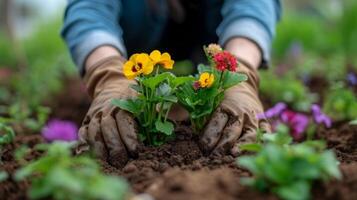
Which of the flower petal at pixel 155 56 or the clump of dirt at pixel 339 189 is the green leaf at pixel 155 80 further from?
the clump of dirt at pixel 339 189

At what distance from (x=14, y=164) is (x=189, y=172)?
0.57 metres

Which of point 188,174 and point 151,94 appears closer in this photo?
point 188,174

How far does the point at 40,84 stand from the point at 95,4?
4.12ft

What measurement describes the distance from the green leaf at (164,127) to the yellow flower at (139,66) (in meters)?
0.15

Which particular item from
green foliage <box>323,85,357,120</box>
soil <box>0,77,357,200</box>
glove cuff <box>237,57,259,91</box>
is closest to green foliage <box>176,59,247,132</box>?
soil <box>0,77,357,200</box>

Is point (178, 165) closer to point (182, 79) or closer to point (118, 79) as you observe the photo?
point (182, 79)

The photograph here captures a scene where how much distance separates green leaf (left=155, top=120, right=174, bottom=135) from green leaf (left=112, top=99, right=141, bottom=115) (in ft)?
0.23

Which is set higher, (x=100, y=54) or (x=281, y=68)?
(x=281, y=68)

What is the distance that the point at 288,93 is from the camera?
10.1ft

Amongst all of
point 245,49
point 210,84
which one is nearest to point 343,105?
point 245,49

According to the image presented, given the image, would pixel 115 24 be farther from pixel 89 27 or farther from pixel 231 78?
pixel 231 78

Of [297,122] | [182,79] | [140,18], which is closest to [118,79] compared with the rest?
[182,79]

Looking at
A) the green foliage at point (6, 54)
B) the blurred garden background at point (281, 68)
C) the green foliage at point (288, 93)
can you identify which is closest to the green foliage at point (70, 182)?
the blurred garden background at point (281, 68)

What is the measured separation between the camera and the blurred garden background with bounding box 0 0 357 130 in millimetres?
3003
